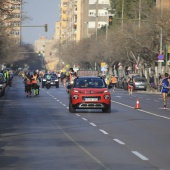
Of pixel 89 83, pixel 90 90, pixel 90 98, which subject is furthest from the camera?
pixel 89 83

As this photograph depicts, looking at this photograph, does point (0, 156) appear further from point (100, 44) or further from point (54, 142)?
point (100, 44)

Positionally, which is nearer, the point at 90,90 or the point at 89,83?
the point at 90,90

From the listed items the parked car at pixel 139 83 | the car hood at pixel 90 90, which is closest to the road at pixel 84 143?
the car hood at pixel 90 90

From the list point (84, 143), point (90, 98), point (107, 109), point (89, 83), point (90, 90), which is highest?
point (89, 83)

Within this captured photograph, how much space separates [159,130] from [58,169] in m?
11.3

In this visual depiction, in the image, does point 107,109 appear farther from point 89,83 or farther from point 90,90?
point 89,83

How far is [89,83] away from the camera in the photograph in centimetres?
3656

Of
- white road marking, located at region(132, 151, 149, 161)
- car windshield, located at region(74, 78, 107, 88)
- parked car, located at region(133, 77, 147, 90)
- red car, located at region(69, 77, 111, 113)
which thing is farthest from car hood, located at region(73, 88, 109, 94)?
parked car, located at region(133, 77, 147, 90)

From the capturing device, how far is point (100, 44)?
130500 mm

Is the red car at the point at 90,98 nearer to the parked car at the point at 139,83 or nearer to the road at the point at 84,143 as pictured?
the road at the point at 84,143

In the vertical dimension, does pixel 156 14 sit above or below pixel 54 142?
above

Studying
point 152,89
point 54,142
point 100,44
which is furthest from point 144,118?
point 100,44

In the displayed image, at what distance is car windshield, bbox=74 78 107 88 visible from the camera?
36406 millimetres

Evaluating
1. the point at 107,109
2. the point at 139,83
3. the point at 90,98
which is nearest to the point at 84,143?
the point at 90,98
